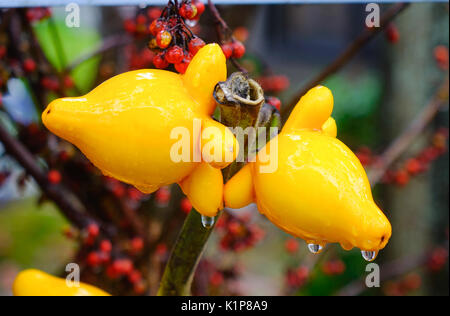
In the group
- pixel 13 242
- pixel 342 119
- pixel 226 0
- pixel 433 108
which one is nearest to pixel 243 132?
pixel 226 0

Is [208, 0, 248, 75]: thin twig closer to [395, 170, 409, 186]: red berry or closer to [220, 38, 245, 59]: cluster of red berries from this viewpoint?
[220, 38, 245, 59]: cluster of red berries

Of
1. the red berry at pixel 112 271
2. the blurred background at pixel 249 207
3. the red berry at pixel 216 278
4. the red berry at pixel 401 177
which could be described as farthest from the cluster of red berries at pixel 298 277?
the red berry at pixel 112 271

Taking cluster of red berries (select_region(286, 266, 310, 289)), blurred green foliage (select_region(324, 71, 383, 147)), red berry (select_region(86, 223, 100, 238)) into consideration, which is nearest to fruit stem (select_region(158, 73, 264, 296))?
red berry (select_region(86, 223, 100, 238))

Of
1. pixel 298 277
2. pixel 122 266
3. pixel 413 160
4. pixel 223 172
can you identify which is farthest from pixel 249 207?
pixel 223 172

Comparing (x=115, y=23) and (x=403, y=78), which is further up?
(x=115, y=23)

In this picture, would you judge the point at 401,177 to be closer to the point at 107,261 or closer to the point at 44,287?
the point at 107,261

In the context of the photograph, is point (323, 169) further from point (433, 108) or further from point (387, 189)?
point (387, 189)

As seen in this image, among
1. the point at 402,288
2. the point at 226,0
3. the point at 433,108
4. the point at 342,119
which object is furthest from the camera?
the point at 342,119
